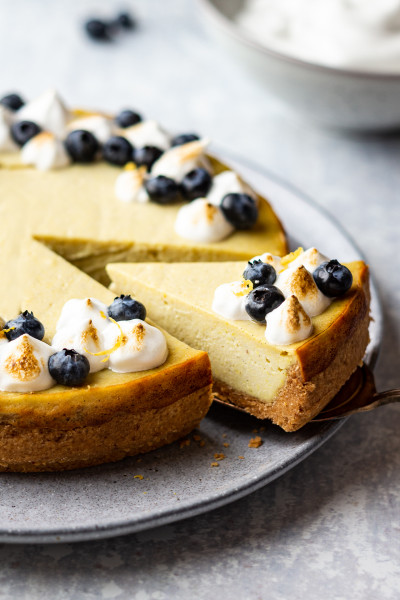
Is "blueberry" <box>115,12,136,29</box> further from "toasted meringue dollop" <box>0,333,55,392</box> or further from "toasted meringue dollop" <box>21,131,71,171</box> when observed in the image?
"toasted meringue dollop" <box>0,333,55,392</box>

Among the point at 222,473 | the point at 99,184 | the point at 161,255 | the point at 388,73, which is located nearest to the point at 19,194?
the point at 99,184

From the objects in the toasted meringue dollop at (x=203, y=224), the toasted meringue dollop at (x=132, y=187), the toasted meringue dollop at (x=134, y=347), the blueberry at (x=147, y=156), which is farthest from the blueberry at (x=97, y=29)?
the toasted meringue dollop at (x=134, y=347)

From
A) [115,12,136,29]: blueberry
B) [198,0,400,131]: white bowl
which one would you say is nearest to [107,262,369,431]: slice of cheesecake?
[198,0,400,131]: white bowl

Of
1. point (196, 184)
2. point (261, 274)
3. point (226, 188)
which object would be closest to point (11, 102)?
point (196, 184)

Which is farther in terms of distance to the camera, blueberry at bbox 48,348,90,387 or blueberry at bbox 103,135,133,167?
blueberry at bbox 103,135,133,167

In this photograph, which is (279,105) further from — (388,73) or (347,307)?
(347,307)
